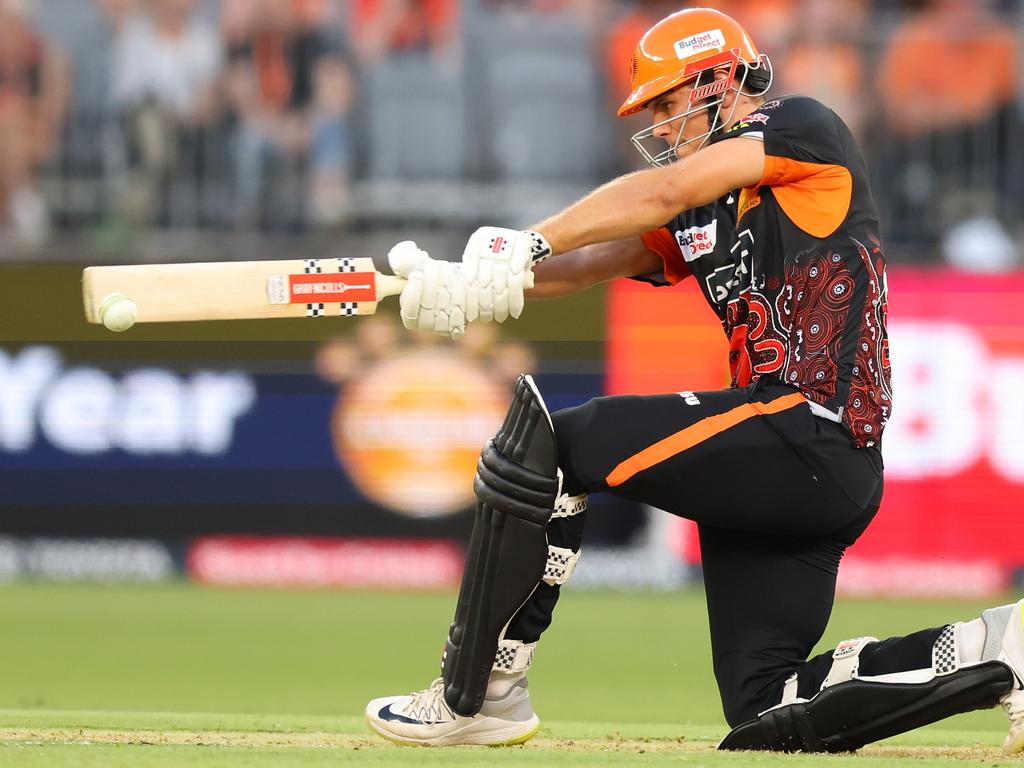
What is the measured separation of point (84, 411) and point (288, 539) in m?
1.45

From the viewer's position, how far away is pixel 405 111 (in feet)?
36.3

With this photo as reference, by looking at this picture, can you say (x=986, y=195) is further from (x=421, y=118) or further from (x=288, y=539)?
(x=288, y=539)

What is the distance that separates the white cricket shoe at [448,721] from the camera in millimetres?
4320

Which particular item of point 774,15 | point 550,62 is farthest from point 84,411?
point 774,15

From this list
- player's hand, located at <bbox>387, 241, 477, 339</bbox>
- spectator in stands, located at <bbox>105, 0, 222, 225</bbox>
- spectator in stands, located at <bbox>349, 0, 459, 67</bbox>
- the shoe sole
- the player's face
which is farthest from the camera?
spectator in stands, located at <bbox>349, 0, 459, 67</bbox>

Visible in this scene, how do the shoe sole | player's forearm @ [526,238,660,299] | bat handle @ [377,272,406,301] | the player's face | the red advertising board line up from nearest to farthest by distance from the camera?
1. bat handle @ [377,272,406,301]
2. the shoe sole
3. the player's face
4. player's forearm @ [526,238,660,299]
5. the red advertising board

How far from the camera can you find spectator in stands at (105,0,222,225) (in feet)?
35.4

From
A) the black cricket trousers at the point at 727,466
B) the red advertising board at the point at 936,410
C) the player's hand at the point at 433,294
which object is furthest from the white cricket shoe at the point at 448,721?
the red advertising board at the point at 936,410

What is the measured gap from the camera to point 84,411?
385 inches

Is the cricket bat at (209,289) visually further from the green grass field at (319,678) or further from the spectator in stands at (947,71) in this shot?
the spectator in stands at (947,71)

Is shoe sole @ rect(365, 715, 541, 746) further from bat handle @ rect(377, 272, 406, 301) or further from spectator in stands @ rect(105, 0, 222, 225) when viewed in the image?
spectator in stands @ rect(105, 0, 222, 225)

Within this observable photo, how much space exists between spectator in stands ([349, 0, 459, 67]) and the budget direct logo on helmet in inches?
268

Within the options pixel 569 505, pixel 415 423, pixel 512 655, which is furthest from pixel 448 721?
pixel 415 423

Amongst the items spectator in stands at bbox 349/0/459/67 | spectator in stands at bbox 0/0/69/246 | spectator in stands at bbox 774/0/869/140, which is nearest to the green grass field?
spectator in stands at bbox 0/0/69/246
